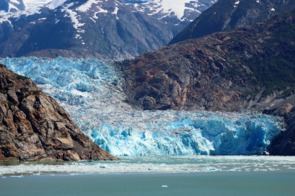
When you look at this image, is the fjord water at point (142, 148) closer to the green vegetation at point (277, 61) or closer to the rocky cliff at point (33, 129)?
the rocky cliff at point (33, 129)

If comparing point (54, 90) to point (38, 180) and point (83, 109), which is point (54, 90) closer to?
point (83, 109)

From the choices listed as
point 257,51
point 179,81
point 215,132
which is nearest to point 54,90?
point 215,132

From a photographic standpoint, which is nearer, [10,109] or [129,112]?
[10,109]

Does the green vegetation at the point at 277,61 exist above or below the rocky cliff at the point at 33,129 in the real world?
above

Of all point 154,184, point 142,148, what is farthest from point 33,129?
point 154,184

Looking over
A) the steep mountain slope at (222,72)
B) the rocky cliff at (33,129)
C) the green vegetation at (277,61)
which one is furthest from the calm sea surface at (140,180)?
the green vegetation at (277,61)

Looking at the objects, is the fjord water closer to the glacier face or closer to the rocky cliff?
the glacier face
